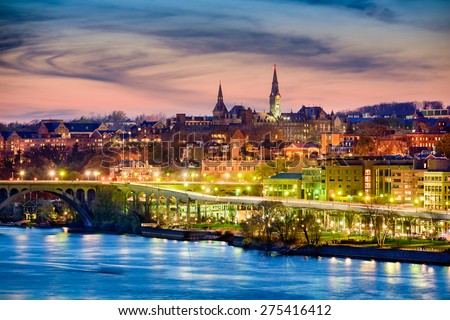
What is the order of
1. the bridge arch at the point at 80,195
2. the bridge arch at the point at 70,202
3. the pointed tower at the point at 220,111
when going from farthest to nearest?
1. the pointed tower at the point at 220,111
2. the bridge arch at the point at 80,195
3. the bridge arch at the point at 70,202

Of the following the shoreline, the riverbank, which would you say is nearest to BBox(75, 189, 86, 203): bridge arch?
the shoreline

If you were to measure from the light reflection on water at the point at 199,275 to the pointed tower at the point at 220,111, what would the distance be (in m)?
41.8

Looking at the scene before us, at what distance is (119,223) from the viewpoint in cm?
3114

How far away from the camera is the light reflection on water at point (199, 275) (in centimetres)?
1836

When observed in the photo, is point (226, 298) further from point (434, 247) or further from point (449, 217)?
point (449, 217)

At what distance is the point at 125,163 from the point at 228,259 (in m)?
24.0

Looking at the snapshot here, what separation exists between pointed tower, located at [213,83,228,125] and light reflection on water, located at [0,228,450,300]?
41.8 metres

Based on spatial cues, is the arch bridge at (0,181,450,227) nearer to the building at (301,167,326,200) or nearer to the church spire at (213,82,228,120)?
the building at (301,167,326,200)

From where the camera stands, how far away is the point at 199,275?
803 inches

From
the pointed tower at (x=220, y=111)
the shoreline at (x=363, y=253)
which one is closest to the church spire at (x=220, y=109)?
the pointed tower at (x=220, y=111)

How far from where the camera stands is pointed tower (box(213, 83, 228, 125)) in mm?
66838

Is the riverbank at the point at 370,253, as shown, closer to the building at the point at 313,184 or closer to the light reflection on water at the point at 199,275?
the light reflection on water at the point at 199,275

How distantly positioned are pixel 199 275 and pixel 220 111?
4776cm
